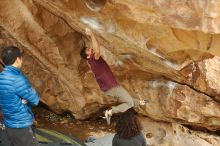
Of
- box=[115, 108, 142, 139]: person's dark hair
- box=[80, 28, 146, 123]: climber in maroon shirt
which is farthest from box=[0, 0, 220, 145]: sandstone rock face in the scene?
box=[115, 108, 142, 139]: person's dark hair

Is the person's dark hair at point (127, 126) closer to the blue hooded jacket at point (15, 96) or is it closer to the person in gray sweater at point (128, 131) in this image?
the person in gray sweater at point (128, 131)

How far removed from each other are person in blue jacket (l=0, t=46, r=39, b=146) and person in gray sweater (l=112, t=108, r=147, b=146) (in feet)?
4.37

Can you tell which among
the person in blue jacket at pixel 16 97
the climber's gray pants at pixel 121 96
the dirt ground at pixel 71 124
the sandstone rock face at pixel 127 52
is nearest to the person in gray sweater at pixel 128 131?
the person in blue jacket at pixel 16 97

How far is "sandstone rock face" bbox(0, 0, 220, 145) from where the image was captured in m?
7.83

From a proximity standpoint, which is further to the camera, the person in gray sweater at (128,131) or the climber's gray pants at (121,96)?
the climber's gray pants at (121,96)

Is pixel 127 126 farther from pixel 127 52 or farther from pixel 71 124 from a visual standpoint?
pixel 71 124

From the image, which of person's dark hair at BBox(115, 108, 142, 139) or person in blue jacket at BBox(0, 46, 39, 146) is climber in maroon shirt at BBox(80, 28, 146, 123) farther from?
person's dark hair at BBox(115, 108, 142, 139)

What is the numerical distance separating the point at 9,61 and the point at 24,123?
3.24 feet

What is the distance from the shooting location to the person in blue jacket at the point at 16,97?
6.55 m

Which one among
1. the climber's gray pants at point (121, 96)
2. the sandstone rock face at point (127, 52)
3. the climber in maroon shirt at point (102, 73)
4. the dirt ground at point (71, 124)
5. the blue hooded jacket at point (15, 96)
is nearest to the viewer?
the blue hooded jacket at point (15, 96)

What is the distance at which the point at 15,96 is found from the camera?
661cm

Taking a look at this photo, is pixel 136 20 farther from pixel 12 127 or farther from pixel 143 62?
pixel 12 127

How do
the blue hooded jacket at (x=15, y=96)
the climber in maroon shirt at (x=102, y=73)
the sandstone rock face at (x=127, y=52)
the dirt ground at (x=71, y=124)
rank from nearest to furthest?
the blue hooded jacket at (x=15, y=96)
the sandstone rock face at (x=127, y=52)
the climber in maroon shirt at (x=102, y=73)
the dirt ground at (x=71, y=124)

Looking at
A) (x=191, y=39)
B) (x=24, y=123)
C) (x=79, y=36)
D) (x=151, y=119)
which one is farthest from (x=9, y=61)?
(x=151, y=119)
